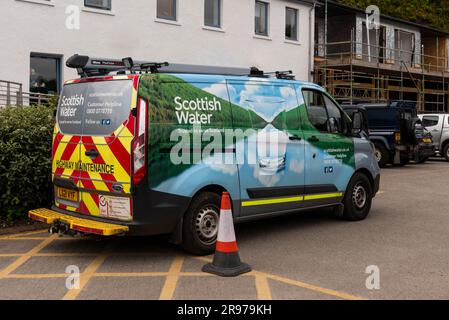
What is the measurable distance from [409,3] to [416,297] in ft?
108

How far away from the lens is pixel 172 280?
17.6ft

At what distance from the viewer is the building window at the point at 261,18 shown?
21188mm

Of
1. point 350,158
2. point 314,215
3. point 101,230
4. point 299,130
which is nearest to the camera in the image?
point 101,230

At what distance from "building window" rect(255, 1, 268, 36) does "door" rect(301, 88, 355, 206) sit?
13.6 m

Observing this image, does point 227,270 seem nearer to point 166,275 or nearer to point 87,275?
point 166,275

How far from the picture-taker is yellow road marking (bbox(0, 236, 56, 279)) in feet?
18.8

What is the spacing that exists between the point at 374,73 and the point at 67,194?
75.4 ft

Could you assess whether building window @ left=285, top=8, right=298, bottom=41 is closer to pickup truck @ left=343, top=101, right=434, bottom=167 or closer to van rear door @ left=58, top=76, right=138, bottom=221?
pickup truck @ left=343, top=101, right=434, bottom=167

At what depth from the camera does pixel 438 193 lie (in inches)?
460

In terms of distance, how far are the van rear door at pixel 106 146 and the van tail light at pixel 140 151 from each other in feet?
0.20

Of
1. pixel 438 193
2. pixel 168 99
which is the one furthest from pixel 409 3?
pixel 168 99

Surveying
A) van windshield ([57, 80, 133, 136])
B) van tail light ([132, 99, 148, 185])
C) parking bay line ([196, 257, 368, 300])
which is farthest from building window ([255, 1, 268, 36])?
parking bay line ([196, 257, 368, 300])

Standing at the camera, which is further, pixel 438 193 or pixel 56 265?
pixel 438 193

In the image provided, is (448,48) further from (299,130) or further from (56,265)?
(56,265)
